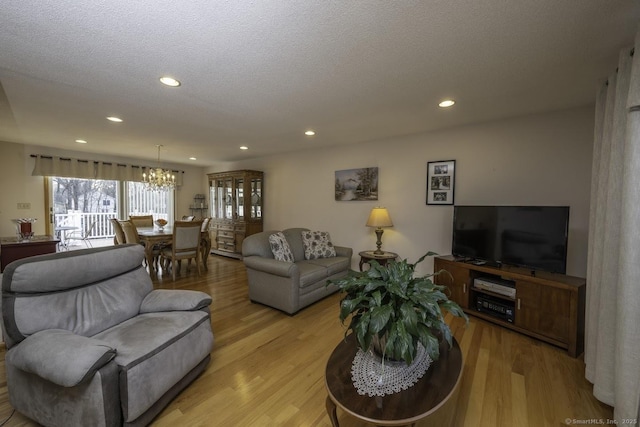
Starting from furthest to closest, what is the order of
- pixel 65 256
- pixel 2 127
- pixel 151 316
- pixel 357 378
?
pixel 2 127
pixel 151 316
pixel 65 256
pixel 357 378

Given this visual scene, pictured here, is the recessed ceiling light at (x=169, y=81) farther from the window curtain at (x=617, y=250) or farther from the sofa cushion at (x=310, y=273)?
the window curtain at (x=617, y=250)

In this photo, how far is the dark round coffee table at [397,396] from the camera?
1.03 metres

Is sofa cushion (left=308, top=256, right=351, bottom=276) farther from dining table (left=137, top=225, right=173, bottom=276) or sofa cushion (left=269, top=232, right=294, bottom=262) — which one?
dining table (left=137, top=225, right=173, bottom=276)

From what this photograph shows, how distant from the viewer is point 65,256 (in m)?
1.64

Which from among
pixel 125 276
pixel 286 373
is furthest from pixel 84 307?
pixel 286 373

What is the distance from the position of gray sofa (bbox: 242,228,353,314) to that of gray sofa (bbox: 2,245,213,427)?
39.3 inches

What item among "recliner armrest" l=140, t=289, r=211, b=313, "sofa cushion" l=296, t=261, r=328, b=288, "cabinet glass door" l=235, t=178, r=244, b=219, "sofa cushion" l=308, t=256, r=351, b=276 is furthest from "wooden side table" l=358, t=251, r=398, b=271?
"cabinet glass door" l=235, t=178, r=244, b=219

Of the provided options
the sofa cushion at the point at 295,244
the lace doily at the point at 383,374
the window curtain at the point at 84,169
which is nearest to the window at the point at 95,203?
the window curtain at the point at 84,169

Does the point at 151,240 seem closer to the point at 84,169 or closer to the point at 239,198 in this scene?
the point at 239,198

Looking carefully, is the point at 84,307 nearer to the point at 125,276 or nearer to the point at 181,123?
the point at 125,276

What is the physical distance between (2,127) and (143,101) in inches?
109

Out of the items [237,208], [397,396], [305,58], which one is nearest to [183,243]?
[237,208]

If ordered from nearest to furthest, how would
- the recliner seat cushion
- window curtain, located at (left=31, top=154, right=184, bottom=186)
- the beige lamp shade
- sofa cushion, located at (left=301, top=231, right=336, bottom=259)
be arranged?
the recliner seat cushion
the beige lamp shade
sofa cushion, located at (left=301, top=231, right=336, bottom=259)
window curtain, located at (left=31, top=154, right=184, bottom=186)

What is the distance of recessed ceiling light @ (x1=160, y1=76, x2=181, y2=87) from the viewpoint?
6.70 ft
